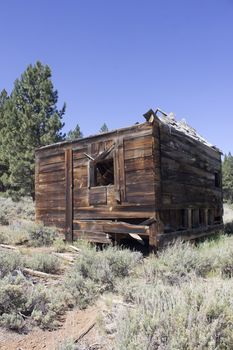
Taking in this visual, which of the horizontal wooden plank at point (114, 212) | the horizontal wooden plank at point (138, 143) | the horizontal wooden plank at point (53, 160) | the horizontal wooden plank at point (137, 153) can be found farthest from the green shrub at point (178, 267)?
the horizontal wooden plank at point (53, 160)

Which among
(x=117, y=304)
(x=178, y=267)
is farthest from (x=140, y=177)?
(x=117, y=304)

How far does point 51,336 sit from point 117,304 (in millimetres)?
948

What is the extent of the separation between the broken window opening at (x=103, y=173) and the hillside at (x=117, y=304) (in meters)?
3.72

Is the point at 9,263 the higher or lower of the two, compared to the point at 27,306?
higher

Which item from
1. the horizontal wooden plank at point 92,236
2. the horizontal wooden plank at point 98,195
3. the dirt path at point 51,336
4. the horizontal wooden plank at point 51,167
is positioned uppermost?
the horizontal wooden plank at point 51,167

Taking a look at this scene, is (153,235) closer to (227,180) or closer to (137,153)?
(137,153)

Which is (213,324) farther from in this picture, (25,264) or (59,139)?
(59,139)

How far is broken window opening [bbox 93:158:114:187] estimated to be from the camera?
992 centimetres

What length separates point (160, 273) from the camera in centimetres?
531

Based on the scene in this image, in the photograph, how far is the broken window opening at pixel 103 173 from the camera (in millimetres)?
9922

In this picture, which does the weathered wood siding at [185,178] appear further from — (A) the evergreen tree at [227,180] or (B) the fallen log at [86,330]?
(A) the evergreen tree at [227,180]

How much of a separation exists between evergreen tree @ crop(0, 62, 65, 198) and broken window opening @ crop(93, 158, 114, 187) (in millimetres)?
9507

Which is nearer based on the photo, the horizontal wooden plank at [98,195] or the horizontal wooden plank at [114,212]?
the horizontal wooden plank at [114,212]

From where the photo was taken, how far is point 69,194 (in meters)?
10.1
